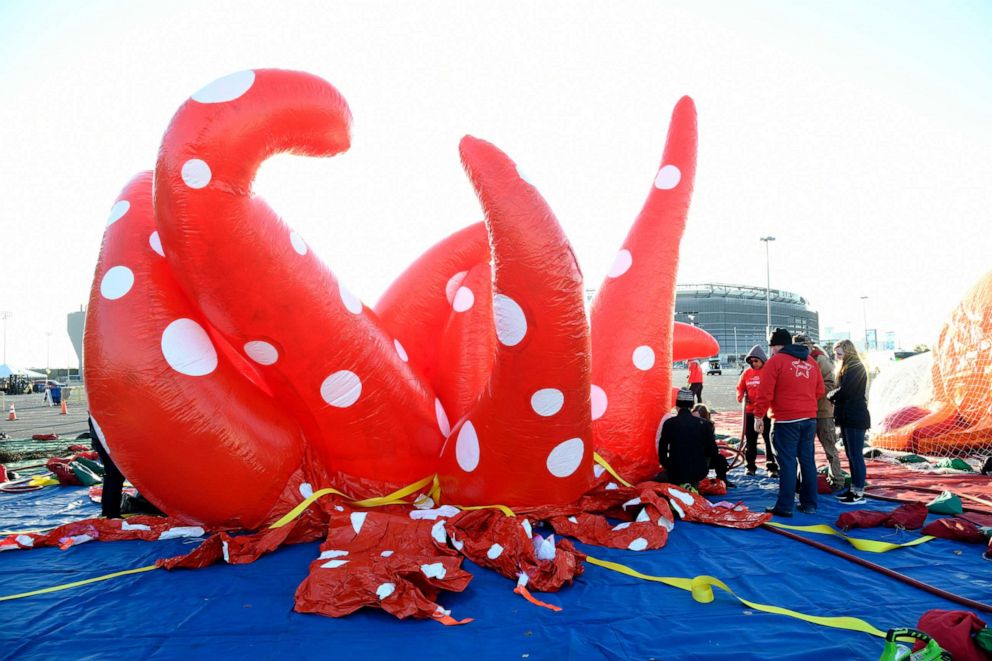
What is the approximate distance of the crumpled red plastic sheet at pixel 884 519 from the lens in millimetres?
4160

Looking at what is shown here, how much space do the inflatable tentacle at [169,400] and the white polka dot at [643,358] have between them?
2898mm

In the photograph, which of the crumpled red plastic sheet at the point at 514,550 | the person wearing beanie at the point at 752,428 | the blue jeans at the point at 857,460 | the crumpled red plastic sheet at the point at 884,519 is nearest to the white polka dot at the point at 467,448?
the crumpled red plastic sheet at the point at 514,550

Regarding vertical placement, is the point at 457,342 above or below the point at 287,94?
below

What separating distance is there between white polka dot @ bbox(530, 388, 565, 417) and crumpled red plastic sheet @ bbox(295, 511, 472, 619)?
0.95 metres

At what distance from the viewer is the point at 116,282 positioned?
3.89 meters

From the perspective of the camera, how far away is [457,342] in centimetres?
488

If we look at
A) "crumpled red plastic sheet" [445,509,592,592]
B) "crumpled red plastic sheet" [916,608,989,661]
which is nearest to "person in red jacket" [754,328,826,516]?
"crumpled red plastic sheet" [445,509,592,592]

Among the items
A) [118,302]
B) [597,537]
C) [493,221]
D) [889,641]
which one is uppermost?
[493,221]

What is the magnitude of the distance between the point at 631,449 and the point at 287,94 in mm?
3768

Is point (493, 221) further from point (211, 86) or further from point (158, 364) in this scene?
point (158, 364)

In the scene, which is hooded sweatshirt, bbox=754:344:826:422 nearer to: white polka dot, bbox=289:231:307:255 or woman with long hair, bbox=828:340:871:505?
woman with long hair, bbox=828:340:871:505

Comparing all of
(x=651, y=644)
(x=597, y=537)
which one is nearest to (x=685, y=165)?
(x=597, y=537)

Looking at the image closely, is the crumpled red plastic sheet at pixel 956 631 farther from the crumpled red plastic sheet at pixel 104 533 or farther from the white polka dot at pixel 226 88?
the white polka dot at pixel 226 88

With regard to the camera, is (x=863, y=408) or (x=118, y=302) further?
(x=863, y=408)
